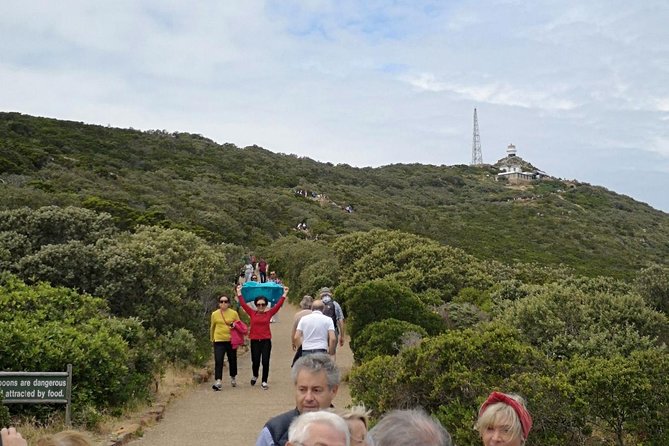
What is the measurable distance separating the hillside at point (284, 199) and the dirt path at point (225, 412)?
10.7 metres

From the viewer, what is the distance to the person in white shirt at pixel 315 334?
8.34 meters

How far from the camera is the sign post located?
6.96 m

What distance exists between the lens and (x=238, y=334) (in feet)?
33.7

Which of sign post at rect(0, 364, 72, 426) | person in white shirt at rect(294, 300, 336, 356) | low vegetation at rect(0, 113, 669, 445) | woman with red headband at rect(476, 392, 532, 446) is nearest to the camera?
woman with red headband at rect(476, 392, 532, 446)

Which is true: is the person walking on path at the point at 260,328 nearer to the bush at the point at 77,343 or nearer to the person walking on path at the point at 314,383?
the bush at the point at 77,343

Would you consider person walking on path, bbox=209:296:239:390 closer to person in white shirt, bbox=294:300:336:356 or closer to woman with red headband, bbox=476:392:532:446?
person in white shirt, bbox=294:300:336:356

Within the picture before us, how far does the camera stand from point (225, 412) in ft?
30.4

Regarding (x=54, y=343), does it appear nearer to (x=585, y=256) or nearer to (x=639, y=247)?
(x=585, y=256)

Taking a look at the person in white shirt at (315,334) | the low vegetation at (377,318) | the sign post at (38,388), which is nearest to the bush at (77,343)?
the low vegetation at (377,318)

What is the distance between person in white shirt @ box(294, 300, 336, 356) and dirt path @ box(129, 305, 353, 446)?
125 centimetres

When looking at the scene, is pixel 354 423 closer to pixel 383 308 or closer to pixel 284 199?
pixel 383 308

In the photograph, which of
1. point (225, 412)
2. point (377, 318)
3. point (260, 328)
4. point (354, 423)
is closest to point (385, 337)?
point (377, 318)

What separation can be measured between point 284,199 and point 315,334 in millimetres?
43498

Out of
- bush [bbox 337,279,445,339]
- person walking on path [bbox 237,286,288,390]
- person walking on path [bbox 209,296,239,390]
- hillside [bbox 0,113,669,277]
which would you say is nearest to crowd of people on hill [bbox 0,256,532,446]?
person walking on path [bbox 237,286,288,390]
